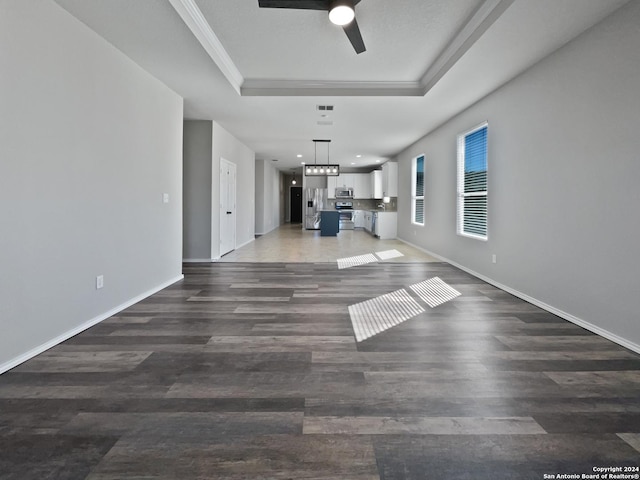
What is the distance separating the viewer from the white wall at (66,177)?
7.28ft

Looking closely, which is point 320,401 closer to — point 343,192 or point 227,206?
point 227,206

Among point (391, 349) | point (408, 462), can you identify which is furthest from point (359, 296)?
point (408, 462)

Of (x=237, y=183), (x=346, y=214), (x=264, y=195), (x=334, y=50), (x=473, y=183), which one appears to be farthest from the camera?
(x=346, y=214)

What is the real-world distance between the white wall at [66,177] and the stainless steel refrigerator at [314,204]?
9498 mm

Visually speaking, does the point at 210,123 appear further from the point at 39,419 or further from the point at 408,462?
the point at 408,462

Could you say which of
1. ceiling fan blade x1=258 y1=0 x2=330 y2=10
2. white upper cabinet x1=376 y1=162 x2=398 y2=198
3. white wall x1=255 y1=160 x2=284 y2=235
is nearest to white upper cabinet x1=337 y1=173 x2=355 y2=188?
white wall x1=255 y1=160 x2=284 y2=235

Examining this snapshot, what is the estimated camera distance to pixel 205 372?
2.16 meters

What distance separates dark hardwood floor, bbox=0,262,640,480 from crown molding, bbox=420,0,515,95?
8.70 feet

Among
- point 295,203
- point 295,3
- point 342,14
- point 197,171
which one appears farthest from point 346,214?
point 295,3

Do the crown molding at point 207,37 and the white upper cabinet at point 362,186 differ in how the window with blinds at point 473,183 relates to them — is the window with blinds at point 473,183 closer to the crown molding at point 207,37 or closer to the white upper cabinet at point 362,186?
the crown molding at point 207,37

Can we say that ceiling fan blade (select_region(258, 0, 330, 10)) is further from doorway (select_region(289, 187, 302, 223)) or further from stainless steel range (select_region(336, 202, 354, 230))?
doorway (select_region(289, 187, 302, 223))

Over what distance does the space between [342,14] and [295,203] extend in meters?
15.9

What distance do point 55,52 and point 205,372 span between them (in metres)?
2.60

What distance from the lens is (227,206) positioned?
284 inches
